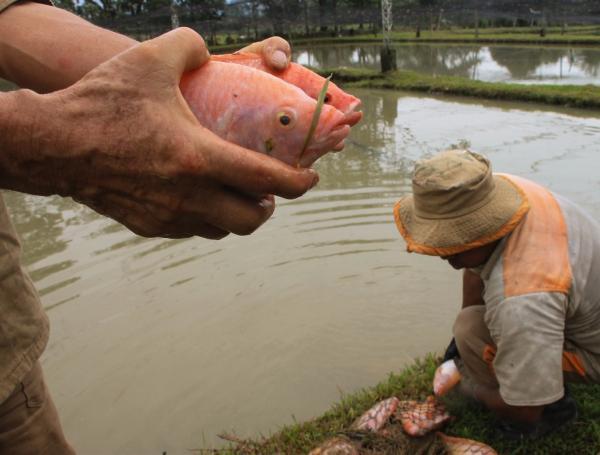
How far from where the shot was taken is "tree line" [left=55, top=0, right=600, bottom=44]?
27.5 m

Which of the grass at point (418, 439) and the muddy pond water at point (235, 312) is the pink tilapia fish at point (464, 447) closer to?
the grass at point (418, 439)

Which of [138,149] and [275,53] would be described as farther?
[275,53]

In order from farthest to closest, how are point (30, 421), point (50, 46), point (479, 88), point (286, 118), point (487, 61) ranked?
point (487, 61)
point (479, 88)
point (30, 421)
point (50, 46)
point (286, 118)

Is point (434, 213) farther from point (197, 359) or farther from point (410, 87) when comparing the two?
point (410, 87)

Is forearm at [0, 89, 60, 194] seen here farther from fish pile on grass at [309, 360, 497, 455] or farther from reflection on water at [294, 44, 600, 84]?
reflection on water at [294, 44, 600, 84]

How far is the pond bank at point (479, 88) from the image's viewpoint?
9383mm

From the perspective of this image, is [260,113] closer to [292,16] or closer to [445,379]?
[445,379]

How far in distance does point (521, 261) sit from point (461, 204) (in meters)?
0.31

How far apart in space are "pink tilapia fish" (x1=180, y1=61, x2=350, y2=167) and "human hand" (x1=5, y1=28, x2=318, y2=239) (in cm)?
6

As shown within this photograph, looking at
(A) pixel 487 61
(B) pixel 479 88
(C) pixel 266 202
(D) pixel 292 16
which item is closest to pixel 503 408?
(C) pixel 266 202

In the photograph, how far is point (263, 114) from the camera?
1.12 m

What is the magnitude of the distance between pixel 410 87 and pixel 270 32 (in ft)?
67.8

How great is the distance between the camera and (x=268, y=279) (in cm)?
423

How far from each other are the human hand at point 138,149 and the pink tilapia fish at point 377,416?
67.5 inches
